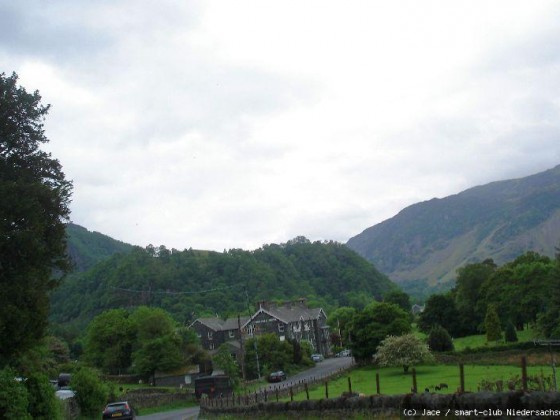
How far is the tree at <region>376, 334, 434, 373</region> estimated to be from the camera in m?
58.1

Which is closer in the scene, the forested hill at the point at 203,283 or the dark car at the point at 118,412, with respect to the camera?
the dark car at the point at 118,412

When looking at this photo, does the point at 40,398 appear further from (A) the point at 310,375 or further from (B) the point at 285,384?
(A) the point at 310,375

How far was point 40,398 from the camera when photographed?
22.3 m

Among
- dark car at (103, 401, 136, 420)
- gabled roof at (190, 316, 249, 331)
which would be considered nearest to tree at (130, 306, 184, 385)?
gabled roof at (190, 316, 249, 331)

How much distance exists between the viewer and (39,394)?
73.2 feet

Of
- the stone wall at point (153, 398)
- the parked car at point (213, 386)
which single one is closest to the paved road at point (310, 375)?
the parked car at point (213, 386)

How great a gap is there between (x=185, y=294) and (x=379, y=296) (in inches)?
2400

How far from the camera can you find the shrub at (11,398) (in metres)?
19.2

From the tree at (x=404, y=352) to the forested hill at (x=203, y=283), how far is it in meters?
75.8

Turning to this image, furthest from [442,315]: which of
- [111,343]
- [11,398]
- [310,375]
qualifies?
[11,398]

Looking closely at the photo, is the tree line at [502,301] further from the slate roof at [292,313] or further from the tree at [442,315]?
the slate roof at [292,313]

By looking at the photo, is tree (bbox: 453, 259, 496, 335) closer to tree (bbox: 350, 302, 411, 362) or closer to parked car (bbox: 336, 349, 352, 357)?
tree (bbox: 350, 302, 411, 362)

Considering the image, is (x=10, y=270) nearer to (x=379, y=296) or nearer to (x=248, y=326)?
(x=248, y=326)

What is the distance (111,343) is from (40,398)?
238 ft
